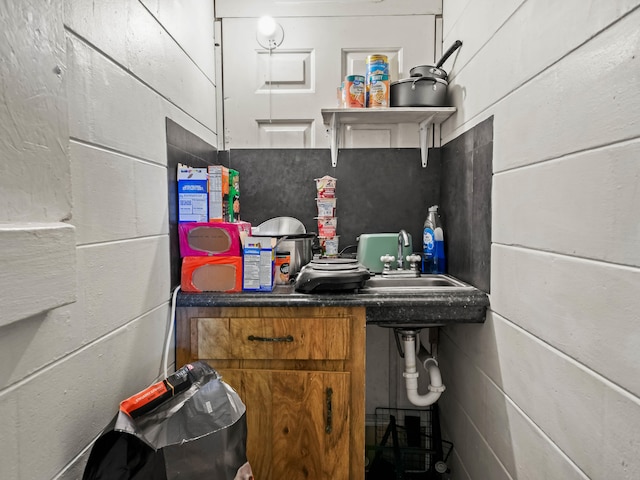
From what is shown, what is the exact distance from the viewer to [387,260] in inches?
67.3

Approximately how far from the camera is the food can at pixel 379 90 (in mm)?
1644

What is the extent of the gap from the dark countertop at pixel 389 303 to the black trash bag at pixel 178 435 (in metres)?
0.30

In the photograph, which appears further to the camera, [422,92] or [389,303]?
[422,92]

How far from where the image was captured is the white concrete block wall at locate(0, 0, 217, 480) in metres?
0.61

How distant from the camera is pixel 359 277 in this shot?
1.36 meters

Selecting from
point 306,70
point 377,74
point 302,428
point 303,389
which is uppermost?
point 306,70

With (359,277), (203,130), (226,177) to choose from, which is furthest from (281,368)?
(203,130)

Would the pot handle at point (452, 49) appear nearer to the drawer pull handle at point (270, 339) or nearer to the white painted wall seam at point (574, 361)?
the white painted wall seam at point (574, 361)

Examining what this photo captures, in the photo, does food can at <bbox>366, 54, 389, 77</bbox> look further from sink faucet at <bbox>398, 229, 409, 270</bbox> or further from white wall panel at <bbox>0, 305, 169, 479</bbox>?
white wall panel at <bbox>0, 305, 169, 479</bbox>

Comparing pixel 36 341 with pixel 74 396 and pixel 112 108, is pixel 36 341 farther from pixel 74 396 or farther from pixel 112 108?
pixel 112 108

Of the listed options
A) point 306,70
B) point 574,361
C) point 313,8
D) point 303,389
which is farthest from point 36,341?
point 313,8

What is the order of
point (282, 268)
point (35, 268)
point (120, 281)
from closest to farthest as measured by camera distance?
point (35, 268) → point (120, 281) → point (282, 268)

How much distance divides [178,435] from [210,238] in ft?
2.17

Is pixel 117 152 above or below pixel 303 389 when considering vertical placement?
above
